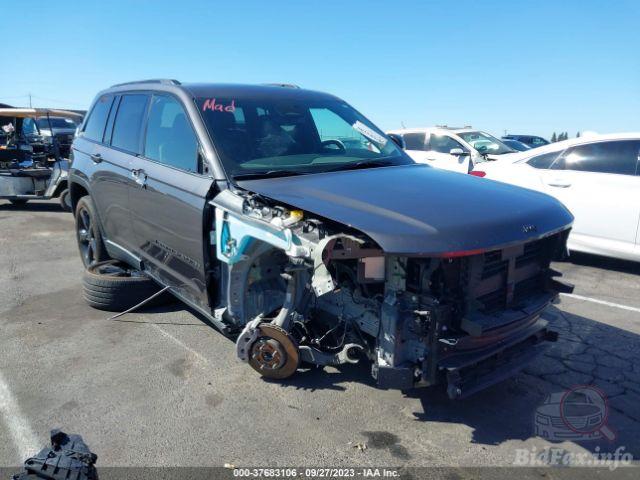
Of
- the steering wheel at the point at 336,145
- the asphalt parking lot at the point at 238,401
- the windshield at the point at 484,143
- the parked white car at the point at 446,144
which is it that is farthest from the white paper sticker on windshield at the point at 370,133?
the windshield at the point at 484,143

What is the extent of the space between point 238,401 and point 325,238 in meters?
1.35

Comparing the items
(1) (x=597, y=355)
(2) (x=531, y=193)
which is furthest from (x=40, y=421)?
(1) (x=597, y=355)

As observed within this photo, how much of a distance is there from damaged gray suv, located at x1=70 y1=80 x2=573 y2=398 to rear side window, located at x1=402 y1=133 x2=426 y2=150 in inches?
291

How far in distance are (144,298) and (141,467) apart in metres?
2.37

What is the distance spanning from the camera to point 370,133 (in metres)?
4.49

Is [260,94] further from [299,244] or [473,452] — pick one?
[473,452]

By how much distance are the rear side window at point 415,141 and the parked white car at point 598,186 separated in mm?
5031

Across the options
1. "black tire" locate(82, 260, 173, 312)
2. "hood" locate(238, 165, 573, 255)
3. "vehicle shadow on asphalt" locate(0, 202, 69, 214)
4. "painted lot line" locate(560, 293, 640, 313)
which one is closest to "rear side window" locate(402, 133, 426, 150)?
"painted lot line" locate(560, 293, 640, 313)

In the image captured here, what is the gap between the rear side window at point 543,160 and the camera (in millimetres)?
6855

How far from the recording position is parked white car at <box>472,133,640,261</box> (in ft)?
20.0

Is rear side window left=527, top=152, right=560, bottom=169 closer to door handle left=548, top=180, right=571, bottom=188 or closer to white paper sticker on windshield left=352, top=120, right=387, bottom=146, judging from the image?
door handle left=548, top=180, right=571, bottom=188

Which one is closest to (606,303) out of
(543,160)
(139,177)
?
(543,160)

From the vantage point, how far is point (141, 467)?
9.02 ft

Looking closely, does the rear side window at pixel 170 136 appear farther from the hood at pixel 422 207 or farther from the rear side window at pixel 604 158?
the rear side window at pixel 604 158
